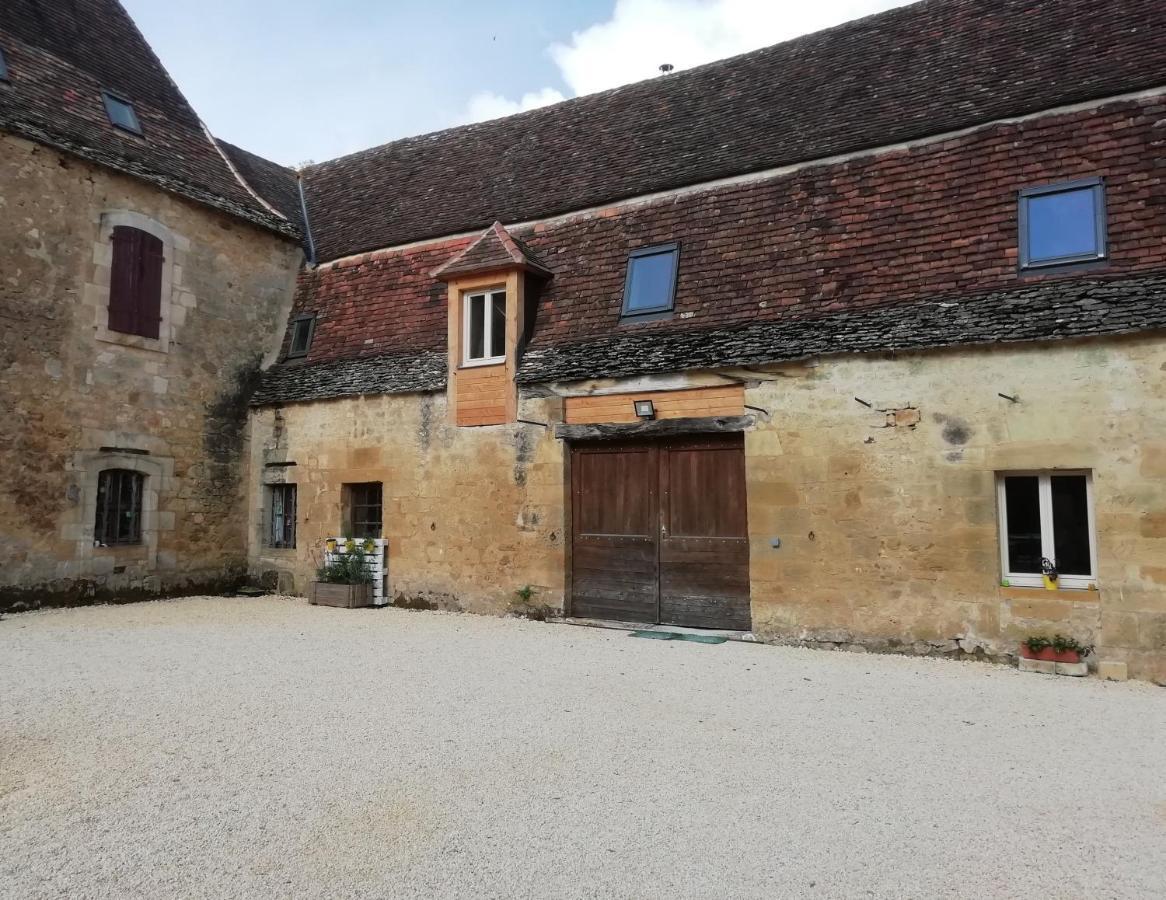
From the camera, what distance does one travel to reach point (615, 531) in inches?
387

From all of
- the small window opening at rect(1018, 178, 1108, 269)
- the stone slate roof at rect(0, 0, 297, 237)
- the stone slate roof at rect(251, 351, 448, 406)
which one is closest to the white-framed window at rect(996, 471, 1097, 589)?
the small window opening at rect(1018, 178, 1108, 269)

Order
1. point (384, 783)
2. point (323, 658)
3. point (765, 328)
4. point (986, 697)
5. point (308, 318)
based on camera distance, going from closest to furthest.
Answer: point (384, 783), point (986, 697), point (323, 658), point (765, 328), point (308, 318)

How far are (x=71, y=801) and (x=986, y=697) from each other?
6.23 metres

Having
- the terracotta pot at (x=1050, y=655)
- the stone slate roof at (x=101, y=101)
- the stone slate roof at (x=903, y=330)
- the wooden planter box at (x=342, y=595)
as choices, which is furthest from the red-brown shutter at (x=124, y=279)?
the terracotta pot at (x=1050, y=655)

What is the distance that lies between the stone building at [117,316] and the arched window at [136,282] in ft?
0.09

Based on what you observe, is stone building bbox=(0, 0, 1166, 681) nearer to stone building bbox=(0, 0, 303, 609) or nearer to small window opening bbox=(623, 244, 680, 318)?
small window opening bbox=(623, 244, 680, 318)

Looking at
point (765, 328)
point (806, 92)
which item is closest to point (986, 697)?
point (765, 328)

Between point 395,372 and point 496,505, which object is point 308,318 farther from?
point 496,505

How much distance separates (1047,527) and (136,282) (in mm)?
12231

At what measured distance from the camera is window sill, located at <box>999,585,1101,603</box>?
23.3 ft

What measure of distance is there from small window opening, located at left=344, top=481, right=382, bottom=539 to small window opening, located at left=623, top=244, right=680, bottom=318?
496 cm

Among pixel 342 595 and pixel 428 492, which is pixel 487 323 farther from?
pixel 342 595

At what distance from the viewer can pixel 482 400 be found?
34.9 feet

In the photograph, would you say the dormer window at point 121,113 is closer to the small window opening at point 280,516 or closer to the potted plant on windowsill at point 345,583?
the small window opening at point 280,516
